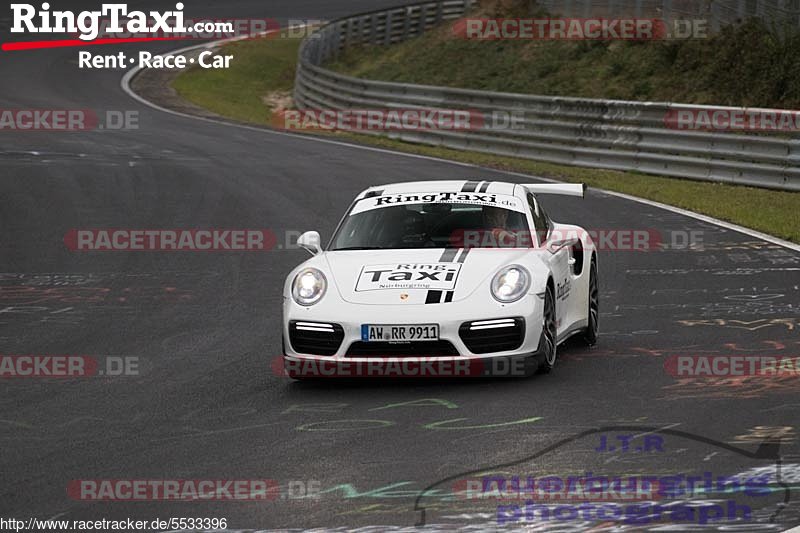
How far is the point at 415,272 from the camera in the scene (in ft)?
31.4

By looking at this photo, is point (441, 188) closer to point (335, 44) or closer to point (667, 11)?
point (667, 11)

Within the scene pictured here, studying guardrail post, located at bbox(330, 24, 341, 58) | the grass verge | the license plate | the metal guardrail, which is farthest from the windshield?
guardrail post, located at bbox(330, 24, 341, 58)

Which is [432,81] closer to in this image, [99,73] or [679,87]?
[679,87]

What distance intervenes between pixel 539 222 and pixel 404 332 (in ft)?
7.21

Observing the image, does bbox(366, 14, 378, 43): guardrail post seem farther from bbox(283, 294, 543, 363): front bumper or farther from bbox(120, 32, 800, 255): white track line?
bbox(283, 294, 543, 363): front bumper

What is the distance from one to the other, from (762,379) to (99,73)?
117ft

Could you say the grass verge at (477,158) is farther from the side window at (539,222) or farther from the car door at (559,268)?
the car door at (559,268)

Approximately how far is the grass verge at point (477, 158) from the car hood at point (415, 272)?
739 cm

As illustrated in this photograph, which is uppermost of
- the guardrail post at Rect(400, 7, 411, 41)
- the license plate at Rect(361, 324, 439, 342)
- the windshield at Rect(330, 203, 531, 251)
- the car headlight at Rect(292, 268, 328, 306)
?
the windshield at Rect(330, 203, 531, 251)

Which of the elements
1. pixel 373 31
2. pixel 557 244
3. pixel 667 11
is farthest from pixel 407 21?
pixel 557 244

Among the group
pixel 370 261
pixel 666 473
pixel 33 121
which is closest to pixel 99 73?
pixel 33 121

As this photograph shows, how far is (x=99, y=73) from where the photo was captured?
42.5 m

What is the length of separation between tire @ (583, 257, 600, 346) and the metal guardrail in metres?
9.94

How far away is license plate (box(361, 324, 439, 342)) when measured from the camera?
9.14 m
